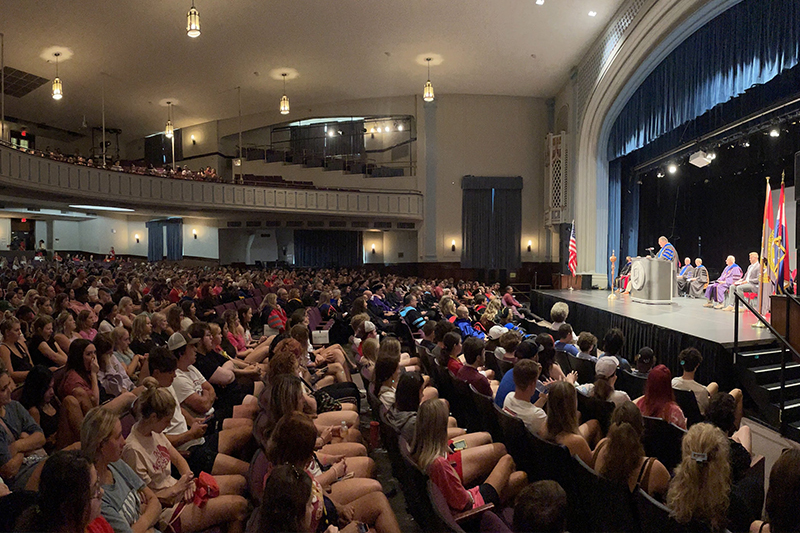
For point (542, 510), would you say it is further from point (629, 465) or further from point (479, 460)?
point (479, 460)

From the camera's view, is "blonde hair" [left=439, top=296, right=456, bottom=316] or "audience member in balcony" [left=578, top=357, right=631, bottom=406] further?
"blonde hair" [left=439, top=296, right=456, bottom=316]

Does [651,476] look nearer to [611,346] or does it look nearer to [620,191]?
[611,346]

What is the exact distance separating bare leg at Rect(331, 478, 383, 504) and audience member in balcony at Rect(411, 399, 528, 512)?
0.95ft

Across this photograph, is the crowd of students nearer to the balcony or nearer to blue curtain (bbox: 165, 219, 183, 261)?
the balcony

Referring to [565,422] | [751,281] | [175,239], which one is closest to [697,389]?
[565,422]

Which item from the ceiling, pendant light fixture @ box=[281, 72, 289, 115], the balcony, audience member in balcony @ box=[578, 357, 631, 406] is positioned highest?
the ceiling

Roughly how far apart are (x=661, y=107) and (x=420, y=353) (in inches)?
322

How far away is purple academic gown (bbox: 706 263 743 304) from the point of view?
966 centimetres

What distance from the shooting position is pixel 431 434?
7.37 feet

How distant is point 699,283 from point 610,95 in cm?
475

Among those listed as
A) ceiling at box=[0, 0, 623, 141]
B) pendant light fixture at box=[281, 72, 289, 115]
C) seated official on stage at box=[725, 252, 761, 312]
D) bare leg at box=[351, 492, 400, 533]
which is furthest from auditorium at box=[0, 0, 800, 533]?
pendant light fixture at box=[281, 72, 289, 115]

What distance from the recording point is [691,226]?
42.3 feet

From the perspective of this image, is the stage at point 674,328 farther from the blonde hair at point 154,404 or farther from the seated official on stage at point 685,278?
the blonde hair at point 154,404

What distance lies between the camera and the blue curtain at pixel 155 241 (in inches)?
861
